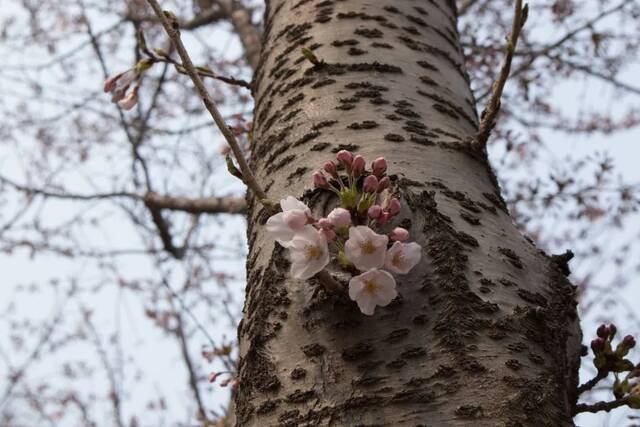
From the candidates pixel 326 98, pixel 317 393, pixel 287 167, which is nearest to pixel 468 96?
pixel 326 98

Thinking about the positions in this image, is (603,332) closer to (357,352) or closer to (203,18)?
(357,352)

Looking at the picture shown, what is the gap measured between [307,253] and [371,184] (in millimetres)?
178

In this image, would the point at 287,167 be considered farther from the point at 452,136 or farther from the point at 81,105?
the point at 81,105

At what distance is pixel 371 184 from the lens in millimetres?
978

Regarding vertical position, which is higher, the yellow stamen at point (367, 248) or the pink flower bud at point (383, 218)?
the pink flower bud at point (383, 218)

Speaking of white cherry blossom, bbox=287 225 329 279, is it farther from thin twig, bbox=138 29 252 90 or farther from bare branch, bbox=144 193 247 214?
bare branch, bbox=144 193 247 214

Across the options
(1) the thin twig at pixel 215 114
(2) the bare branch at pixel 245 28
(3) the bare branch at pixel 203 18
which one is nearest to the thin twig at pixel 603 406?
(1) the thin twig at pixel 215 114

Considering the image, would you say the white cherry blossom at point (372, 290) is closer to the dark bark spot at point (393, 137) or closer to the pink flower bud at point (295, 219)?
the pink flower bud at point (295, 219)

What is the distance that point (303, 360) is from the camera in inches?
36.3

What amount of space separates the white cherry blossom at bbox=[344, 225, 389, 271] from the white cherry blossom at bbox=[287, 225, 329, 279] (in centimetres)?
5

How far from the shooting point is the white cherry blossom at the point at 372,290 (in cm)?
84

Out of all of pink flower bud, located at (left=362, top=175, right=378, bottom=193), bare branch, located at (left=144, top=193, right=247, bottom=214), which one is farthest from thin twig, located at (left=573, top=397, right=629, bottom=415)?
bare branch, located at (left=144, top=193, right=247, bottom=214)

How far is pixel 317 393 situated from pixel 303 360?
0.07m

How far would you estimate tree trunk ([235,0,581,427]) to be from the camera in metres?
Answer: 0.85
